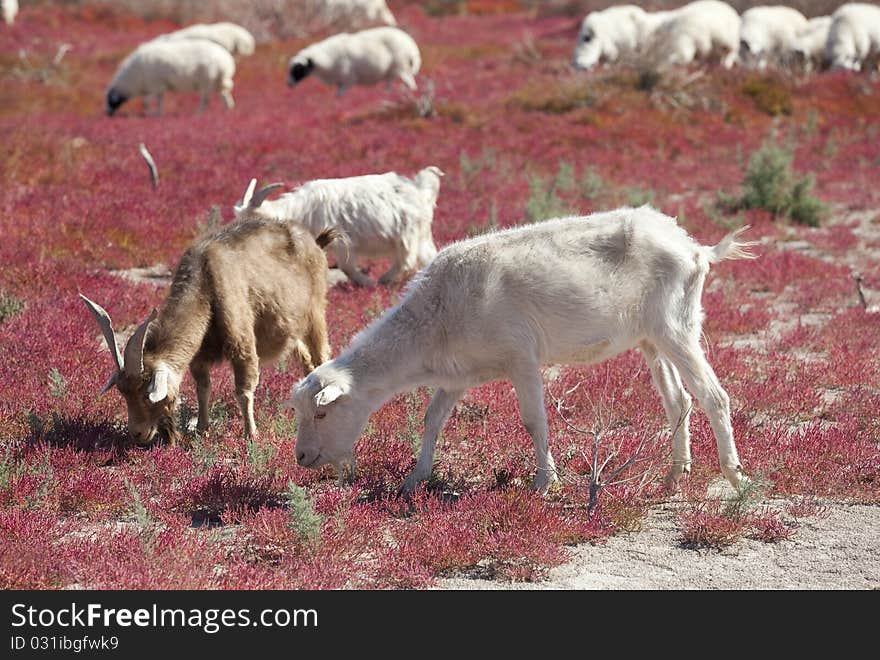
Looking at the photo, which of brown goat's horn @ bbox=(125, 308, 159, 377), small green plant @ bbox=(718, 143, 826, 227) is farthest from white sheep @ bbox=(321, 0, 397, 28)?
brown goat's horn @ bbox=(125, 308, 159, 377)

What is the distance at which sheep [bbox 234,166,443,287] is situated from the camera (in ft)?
35.3

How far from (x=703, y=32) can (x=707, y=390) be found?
24.4 meters

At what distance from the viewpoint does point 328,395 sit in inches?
210

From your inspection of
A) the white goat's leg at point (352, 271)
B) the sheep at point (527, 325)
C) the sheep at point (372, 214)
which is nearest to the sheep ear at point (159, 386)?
the sheep at point (527, 325)

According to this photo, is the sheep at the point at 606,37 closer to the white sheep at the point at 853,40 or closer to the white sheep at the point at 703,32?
the white sheep at the point at 703,32

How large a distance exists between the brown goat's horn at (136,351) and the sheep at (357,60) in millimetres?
22101

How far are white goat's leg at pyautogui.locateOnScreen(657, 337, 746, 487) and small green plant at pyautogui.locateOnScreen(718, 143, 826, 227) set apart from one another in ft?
32.4

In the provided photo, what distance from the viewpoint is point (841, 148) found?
20.2 m

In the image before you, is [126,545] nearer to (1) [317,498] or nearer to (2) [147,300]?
(1) [317,498]

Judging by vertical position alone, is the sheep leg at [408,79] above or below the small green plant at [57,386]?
below

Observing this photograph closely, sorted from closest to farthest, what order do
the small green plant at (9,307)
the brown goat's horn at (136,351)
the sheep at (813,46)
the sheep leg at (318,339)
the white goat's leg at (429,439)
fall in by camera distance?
1. the white goat's leg at (429,439)
2. the brown goat's horn at (136,351)
3. the sheep leg at (318,339)
4. the small green plant at (9,307)
5. the sheep at (813,46)

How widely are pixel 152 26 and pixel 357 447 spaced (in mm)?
38622

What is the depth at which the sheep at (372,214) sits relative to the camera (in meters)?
10.8

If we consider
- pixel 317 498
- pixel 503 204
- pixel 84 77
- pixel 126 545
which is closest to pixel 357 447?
pixel 317 498
